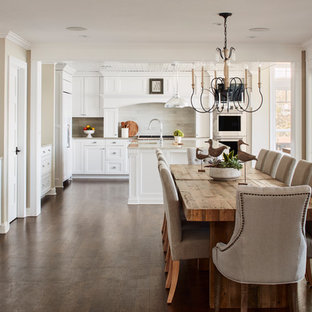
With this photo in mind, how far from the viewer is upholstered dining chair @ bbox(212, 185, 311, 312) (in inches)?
87.9

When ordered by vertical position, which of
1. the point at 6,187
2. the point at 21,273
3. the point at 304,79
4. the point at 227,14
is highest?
the point at 227,14

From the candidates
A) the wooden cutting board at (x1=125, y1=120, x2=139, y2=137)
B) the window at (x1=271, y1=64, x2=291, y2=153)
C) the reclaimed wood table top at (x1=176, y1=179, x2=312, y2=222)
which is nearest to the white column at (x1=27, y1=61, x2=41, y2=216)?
the reclaimed wood table top at (x1=176, y1=179, x2=312, y2=222)

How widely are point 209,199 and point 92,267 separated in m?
1.38

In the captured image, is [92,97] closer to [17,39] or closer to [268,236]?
[17,39]

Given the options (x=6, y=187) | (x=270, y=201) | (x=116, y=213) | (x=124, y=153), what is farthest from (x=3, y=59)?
(x=124, y=153)

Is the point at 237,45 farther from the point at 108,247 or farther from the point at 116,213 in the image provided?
the point at 108,247

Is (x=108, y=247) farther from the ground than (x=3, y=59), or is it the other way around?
(x=3, y=59)

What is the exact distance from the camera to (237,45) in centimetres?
567

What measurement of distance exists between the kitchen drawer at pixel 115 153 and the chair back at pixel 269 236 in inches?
280

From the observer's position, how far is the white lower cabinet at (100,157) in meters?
→ 9.41

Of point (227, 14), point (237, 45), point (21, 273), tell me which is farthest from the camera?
point (237, 45)

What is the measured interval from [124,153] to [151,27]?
4949mm

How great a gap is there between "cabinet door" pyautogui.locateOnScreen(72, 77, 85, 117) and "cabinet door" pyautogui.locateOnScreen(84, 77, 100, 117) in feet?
0.33

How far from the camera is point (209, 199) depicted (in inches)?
114
